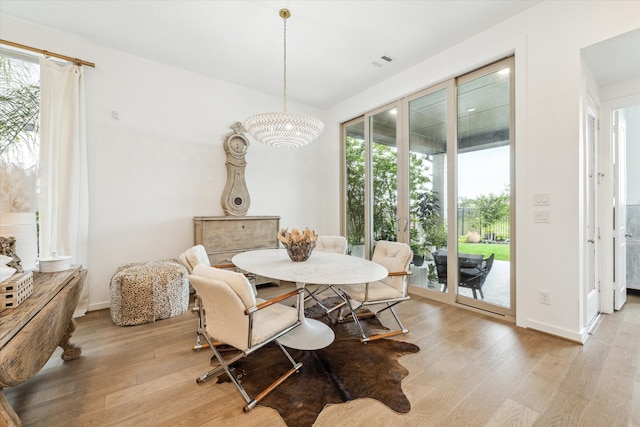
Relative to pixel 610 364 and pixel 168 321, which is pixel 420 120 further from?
pixel 168 321

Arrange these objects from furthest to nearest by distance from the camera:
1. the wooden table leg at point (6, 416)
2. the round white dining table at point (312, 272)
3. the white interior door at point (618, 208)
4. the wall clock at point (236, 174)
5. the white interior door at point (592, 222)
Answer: the wall clock at point (236, 174) → the white interior door at point (618, 208) → the white interior door at point (592, 222) → the round white dining table at point (312, 272) → the wooden table leg at point (6, 416)

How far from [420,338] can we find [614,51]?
3.09 metres

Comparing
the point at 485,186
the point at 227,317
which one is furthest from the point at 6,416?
the point at 485,186

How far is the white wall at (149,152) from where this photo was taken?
3.21m

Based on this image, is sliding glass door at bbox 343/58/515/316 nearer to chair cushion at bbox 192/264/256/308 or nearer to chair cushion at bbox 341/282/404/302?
chair cushion at bbox 341/282/404/302

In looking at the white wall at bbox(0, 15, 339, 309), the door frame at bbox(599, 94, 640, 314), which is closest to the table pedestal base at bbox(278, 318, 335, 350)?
the white wall at bbox(0, 15, 339, 309)

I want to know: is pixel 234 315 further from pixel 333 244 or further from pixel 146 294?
pixel 333 244

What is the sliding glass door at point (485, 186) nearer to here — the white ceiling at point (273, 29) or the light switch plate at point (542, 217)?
the light switch plate at point (542, 217)

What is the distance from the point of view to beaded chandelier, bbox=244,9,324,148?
2572mm

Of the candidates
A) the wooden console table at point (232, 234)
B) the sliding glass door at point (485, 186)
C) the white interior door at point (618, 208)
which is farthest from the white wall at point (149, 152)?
the white interior door at point (618, 208)

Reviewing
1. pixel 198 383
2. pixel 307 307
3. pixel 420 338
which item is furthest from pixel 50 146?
pixel 420 338

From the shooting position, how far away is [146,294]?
9.25ft

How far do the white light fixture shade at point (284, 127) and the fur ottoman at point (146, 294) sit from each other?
1.82 metres

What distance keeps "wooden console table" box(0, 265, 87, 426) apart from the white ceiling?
2.60 m
